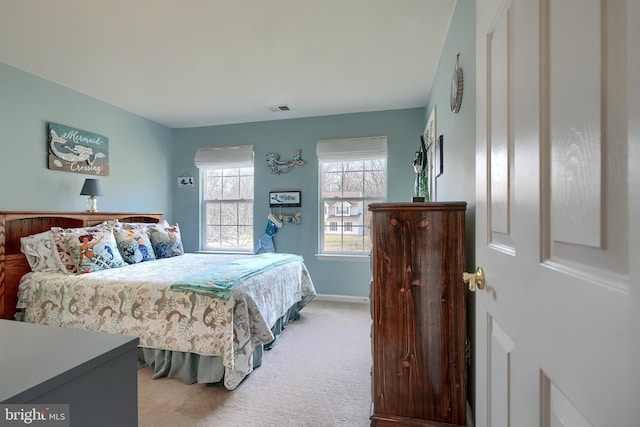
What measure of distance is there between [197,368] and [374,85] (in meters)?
3.09

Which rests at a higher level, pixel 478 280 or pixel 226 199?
pixel 226 199

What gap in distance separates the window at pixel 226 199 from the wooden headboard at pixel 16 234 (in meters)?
1.65

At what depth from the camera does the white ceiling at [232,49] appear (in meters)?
1.94

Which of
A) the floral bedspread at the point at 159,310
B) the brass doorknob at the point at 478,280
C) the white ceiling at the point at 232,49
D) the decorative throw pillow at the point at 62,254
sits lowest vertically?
the floral bedspread at the point at 159,310

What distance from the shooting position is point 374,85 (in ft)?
10.1

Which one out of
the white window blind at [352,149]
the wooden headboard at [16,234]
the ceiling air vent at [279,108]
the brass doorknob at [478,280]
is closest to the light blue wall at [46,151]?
the wooden headboard at [16,234]

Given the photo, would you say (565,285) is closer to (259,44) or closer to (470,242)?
(470,242)

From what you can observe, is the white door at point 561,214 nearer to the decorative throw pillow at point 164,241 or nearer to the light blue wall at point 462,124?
the light blue wall at point 462,124

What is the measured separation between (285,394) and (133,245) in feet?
7.14

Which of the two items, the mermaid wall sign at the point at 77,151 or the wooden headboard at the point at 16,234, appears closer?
the wooden headboard at the point at 16,234

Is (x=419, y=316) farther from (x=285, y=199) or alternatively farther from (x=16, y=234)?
(x=16, y=234)

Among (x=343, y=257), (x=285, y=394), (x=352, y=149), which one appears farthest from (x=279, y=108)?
(x=285, y=394)

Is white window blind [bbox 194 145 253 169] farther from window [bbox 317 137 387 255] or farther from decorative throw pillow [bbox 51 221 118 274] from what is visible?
decorative throw pillow [bbox 51 221 118 274]

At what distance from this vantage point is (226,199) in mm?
4500
